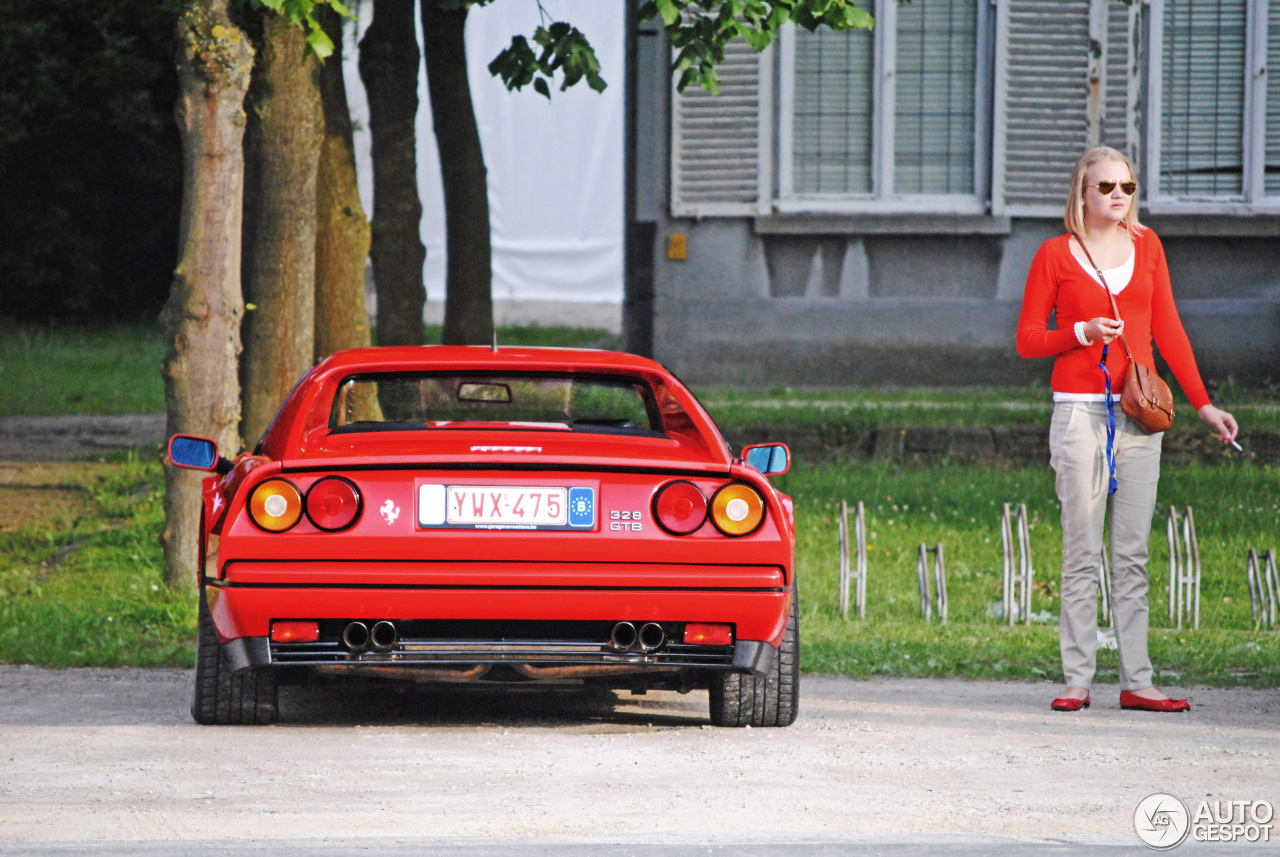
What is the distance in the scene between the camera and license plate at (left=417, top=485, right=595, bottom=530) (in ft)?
17.1

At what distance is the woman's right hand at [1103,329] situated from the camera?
19.0ft

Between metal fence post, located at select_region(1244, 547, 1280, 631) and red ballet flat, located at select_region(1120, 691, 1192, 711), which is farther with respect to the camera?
metal fence post, located at select_region(1244, 547, 1280, 631)

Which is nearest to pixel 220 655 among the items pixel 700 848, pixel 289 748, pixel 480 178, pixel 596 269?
pixel 289 748

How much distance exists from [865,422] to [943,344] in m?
3.50

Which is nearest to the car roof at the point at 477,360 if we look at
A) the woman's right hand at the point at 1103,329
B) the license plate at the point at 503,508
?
the license plate at the point at 503,508

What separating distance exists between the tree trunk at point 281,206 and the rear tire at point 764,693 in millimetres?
4486

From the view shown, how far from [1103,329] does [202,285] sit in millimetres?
4510

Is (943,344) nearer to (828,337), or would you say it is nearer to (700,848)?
(828,337)

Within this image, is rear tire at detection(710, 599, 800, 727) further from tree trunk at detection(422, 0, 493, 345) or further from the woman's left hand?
tree trunk at detection(422, 0, 493, 345)

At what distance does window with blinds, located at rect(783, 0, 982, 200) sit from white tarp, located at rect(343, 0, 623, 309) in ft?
36.2

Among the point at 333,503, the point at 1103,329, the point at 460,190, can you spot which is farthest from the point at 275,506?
the point at 460,190

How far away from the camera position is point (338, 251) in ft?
35.6

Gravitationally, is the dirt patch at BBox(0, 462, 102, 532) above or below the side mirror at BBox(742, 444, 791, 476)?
below

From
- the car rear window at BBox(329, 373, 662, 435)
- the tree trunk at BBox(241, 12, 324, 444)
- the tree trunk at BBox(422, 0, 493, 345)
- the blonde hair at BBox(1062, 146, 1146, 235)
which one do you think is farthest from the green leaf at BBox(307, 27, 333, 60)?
the tree trunk at BBox(422, 0, 493, 345)
